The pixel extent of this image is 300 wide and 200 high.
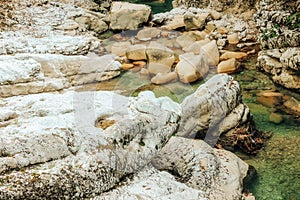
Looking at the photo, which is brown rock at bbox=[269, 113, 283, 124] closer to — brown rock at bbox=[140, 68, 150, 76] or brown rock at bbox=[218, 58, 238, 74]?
brown rock at bbox=[218, 58, 238, 74]

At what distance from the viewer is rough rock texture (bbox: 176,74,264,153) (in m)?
7.07

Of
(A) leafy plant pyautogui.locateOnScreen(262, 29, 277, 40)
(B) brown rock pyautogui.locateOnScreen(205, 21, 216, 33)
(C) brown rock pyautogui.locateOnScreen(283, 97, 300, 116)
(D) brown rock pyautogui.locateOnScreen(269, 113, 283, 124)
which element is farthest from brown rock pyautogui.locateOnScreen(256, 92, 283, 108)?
(B) brown rock pyautogui.locateOnScreen(205, 21, 216, 33)

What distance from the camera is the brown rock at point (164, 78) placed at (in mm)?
10698

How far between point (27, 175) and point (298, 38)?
31.7 ft

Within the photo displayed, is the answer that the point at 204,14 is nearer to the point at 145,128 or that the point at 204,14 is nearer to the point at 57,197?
the point at 145,128

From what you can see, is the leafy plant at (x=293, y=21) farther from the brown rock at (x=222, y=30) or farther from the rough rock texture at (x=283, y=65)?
the brown rock at (x=222, y=30)

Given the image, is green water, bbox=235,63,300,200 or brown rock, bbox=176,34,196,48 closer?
green water, bbox=235,63,300,200

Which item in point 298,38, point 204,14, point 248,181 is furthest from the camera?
point 204,14

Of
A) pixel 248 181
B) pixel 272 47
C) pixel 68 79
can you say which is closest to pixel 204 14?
pixel 272 47

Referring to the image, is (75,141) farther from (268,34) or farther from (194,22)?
(194,22)

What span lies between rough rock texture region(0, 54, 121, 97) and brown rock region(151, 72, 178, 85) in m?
1.46

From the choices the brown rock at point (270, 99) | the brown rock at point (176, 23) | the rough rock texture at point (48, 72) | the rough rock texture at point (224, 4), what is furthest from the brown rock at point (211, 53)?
the rough rock texture at point (224, 4)

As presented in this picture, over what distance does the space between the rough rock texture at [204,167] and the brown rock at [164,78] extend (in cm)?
466

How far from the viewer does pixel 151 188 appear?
443 centimetres
